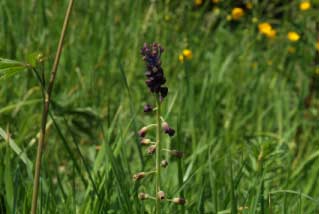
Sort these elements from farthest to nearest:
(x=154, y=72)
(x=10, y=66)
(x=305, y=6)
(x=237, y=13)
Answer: (x=237, y=13) → (x=305, y=6) → (x=154, y=72) → (x=10, y=66)

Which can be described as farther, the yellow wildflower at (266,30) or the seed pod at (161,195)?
the yellow wildflower at (266,30)

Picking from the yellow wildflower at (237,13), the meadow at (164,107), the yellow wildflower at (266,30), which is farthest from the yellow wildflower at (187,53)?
the yellow wildflower at (237,13)

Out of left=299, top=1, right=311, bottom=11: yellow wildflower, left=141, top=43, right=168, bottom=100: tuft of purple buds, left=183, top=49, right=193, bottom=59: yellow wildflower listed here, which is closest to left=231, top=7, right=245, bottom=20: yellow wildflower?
left=299, top=1, right=311, bottom=11: yellow wildflower

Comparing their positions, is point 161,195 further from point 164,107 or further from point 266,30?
point 266,30

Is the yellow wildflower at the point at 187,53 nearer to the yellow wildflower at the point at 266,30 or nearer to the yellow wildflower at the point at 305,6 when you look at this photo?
the yellow wildflower at the point at 266,30

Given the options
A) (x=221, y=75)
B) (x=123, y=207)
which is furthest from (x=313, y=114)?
(x=123, y=207)

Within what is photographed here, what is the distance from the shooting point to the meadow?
87.4 inches

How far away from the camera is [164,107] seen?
2678mm

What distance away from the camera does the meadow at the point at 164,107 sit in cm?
222

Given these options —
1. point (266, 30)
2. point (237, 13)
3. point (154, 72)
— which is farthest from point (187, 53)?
point (154, 72)

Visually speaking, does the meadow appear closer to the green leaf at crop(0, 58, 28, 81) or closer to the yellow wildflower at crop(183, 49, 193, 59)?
the yellow wildflower at crop(183, 49, 193, 59)

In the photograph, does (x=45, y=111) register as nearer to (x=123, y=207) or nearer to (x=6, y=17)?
(x=123, y=207)

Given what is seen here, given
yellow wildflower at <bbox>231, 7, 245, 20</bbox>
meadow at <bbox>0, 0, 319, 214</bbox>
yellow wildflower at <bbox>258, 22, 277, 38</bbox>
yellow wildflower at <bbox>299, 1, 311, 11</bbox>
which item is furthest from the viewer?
yellow wildflower at <bbox>231, 7, 245, 20</bbox>

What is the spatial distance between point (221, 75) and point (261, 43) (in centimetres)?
126
